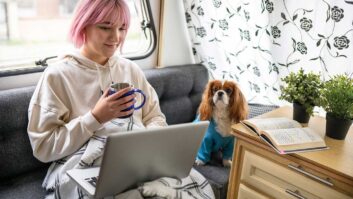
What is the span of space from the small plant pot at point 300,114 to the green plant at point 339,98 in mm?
128

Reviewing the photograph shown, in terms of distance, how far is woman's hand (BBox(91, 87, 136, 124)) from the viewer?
1.08 metres

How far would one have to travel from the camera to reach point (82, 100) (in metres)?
1.28

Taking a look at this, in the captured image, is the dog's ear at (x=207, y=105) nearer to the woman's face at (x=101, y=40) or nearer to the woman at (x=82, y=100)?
the woman at (x=82, y=100)

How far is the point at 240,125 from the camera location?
141 centimetres

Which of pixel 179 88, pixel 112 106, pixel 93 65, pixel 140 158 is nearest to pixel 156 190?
pixel 140 158

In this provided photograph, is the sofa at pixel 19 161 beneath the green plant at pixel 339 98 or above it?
beneath

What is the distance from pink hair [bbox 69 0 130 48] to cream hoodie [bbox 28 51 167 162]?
11 cm

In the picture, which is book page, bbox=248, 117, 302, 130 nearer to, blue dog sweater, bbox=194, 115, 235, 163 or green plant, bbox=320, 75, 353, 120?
green plant, bbox=320, 75, 353, 120

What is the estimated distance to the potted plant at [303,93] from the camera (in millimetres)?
1347

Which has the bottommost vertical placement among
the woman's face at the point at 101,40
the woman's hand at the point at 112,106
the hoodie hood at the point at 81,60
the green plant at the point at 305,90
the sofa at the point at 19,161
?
the sofa at the point at 19,161

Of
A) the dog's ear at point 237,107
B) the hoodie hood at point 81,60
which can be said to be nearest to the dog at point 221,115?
the dog's ear at point 237,107

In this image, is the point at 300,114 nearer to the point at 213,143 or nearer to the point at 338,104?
the point at 338,104

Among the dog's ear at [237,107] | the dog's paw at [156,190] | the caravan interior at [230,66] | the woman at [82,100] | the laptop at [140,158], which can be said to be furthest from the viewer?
the dog's ear at [237,107]

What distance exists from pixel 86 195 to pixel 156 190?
0.82 feet
